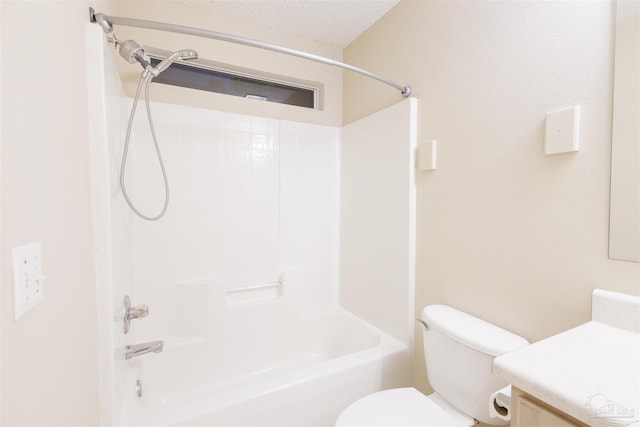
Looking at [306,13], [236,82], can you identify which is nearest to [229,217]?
[236,82]

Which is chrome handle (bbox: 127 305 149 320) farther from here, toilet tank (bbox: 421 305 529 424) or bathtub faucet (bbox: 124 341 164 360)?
toilet tank (bbox: 421 305 529 424)

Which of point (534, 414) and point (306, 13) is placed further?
point (306, 13)

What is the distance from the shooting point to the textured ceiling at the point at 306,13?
1.65m

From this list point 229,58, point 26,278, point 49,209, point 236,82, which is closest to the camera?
point 26,278

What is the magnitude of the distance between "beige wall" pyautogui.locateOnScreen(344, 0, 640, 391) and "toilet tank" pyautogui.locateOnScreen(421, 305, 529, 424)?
105mm

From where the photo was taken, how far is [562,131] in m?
0.92

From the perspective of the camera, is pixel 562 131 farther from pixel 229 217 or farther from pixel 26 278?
pixel 229 217

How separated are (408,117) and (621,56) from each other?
0.82m

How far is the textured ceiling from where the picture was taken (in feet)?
5.40

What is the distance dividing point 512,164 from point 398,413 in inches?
41.7

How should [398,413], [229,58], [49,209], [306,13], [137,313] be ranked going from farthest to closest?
[229,58] → [306,13] → [137,313] → [398,413] → [49,209]

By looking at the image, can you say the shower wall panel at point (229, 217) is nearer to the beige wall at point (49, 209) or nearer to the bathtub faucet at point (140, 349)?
the bathtub faucet at point (140, 349)

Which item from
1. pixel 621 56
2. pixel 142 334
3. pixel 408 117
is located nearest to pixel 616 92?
pixel 621 56

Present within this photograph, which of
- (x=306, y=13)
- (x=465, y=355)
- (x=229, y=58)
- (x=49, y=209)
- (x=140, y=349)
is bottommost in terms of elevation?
(x=140, y=349)
